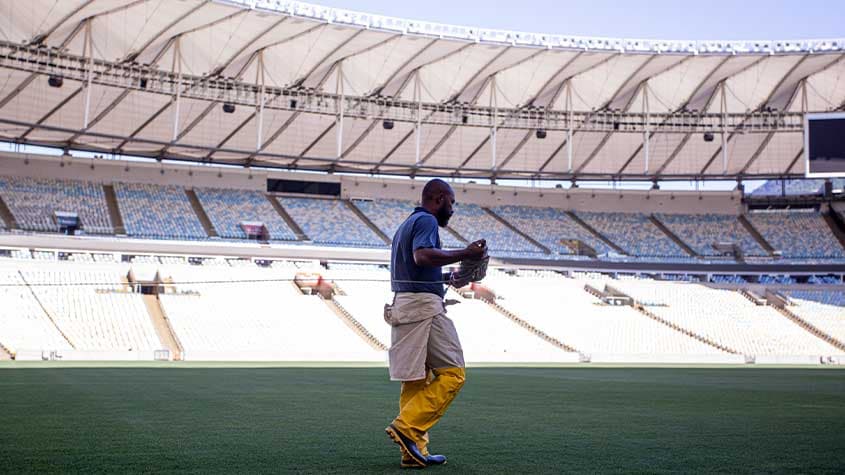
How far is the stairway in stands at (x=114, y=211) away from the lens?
42.8 meters

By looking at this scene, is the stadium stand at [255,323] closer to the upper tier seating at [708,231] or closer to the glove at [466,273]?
the upper tier seating at [708,231]

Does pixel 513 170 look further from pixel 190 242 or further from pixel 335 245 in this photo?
pixel 190 242

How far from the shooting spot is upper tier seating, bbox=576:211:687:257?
171ft

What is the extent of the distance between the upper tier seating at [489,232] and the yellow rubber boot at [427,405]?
4247cm

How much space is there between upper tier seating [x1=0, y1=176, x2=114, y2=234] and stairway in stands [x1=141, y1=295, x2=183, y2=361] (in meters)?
6.82

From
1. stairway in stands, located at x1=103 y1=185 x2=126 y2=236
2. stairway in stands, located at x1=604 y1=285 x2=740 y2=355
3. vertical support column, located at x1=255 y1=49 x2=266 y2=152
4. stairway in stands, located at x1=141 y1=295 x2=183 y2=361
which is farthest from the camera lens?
stairway in stands, located at x1=103 y1=185 x2=126 y2=236

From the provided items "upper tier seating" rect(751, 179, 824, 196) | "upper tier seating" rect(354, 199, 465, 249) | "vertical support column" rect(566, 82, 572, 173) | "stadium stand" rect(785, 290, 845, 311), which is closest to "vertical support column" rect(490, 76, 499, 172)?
"vertical support column" rect(566, 82, 572, 173)

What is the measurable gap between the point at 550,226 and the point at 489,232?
450 centimetres

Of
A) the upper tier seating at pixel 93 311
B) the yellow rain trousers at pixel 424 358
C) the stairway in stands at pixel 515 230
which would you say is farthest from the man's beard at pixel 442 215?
the stairway in stands at pixel 515 230

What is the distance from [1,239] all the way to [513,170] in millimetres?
28385

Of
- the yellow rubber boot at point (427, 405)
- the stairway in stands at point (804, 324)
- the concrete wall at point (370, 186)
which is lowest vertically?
the stairway in stands at point (804, 324)

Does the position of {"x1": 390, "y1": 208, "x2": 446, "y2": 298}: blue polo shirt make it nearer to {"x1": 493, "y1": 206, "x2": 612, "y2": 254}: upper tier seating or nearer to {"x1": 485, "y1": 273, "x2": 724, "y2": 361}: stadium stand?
{"x1": 485, "y1": 273, "x2": 724, "y2": 361}: stadium stand

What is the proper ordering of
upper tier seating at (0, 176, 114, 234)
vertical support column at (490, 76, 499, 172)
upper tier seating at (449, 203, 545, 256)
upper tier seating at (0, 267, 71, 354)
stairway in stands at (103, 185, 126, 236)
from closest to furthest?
→ upper tier seating at (0, 267, 71, 354) < upper tier seating at (0, 176, 114, 234) < stairway in stands at (103, 185, 126, 236) < vertical support column at (490, 76, 499, 172) < upper tier seating at (449, 203, 545, 256)

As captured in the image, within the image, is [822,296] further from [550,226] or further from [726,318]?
[550,226]
